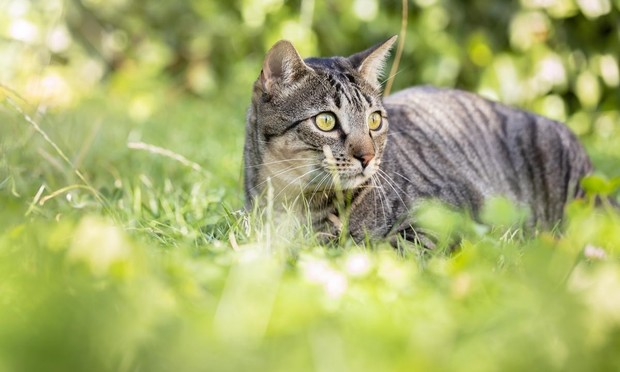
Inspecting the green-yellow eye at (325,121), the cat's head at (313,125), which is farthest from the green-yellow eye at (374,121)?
the green-yellow eye at (325,121)

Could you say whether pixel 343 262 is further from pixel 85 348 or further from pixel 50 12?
pixel 50 12

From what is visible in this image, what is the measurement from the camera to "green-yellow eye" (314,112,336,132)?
7.78ft

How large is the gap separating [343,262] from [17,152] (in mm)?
1844

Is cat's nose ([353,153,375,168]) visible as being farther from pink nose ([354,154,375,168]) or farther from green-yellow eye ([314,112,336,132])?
green-yellow eye ([314,112,336,132])

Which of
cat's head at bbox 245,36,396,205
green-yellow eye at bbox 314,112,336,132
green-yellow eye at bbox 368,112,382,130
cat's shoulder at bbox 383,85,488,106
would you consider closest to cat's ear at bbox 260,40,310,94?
cat's head at bbox 245,36,396,205

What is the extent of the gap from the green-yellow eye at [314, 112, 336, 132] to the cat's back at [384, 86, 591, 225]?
0.47 meters

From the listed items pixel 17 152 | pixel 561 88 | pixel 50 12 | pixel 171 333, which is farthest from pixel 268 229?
pixel 50 12

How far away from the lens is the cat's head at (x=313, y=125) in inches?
91.6

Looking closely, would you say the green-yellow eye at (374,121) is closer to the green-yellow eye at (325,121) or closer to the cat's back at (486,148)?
the green-yellow eye at (325,121)

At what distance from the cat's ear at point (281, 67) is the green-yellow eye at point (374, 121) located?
0.27 metres

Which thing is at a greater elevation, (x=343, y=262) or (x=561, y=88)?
(x=343, y=262)

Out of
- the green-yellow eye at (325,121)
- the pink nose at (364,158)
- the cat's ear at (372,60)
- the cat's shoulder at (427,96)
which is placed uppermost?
the cat's ear at (372,60)

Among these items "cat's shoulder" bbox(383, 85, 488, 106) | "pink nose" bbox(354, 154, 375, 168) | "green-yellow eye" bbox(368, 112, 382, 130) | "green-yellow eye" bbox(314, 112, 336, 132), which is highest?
"green-yellow eye" bbox(314, 112, 336, 132)

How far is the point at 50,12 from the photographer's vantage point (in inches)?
202
